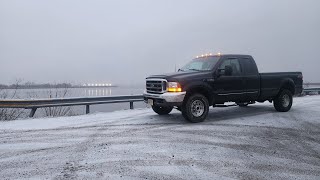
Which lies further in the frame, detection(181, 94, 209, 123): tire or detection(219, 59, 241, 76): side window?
detection(219, 59, 241, 76): side window

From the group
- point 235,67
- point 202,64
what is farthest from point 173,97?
point 235,67

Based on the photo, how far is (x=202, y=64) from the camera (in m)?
9.76

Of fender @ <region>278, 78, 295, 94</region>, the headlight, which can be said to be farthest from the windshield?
fender @ <region>278, 78, 295, 94</region>

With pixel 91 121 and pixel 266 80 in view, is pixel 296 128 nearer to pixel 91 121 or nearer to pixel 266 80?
pixel 266 80

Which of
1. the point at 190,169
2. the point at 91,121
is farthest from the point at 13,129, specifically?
the point at 190,169

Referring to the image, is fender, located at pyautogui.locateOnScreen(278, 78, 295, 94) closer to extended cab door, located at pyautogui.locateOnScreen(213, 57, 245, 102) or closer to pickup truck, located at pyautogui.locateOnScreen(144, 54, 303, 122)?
pickup truck, located at pyautogui.locateOnScreen(144, 54, 303, 122)

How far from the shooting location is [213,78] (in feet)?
29.7

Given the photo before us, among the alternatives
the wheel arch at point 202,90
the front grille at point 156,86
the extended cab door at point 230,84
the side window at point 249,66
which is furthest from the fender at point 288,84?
the front grille at point 156,86

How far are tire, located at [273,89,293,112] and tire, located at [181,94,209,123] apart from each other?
359 cm

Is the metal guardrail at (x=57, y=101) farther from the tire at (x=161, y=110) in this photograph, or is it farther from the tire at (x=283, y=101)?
the tire at (x=283, y=101)

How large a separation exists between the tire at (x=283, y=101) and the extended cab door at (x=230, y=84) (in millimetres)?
1929

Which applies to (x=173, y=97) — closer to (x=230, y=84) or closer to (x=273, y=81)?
(x=230, y=84)

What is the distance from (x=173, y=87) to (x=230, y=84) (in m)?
2.17

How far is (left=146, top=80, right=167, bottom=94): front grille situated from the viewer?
342 inches
